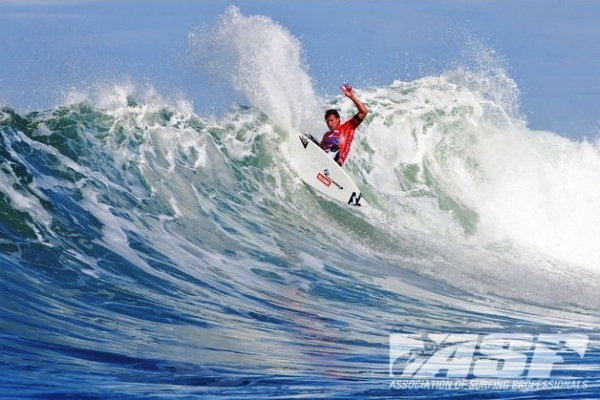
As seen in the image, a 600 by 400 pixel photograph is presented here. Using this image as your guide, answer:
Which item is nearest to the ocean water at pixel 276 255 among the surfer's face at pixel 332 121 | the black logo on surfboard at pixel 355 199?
the black logo on surfboard at pixel 355 199

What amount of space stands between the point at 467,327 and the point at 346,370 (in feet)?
7.97

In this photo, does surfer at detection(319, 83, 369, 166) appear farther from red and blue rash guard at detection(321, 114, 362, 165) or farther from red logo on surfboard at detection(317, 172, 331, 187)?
red logo on surfboard at detection(317, 172, 331, 187)

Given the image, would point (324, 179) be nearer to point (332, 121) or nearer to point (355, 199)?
point (355, 199)

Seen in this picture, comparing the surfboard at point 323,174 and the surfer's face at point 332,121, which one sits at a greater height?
the surfer's face at point 332,121

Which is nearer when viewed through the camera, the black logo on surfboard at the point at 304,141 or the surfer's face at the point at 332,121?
the surfer's face at the point at 332,121

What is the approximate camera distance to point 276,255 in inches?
467

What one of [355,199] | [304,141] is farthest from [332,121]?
[355,199]

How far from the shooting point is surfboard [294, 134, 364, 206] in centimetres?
1381

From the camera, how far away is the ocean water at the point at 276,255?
7426 mm

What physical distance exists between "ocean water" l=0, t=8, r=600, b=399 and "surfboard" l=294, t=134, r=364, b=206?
167 mm

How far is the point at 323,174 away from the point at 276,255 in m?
2.34

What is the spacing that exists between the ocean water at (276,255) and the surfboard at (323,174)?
17cm

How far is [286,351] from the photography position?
8102 mm

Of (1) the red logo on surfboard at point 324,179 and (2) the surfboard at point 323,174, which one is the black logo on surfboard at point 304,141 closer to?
(2) the surfboard at point 323,174
